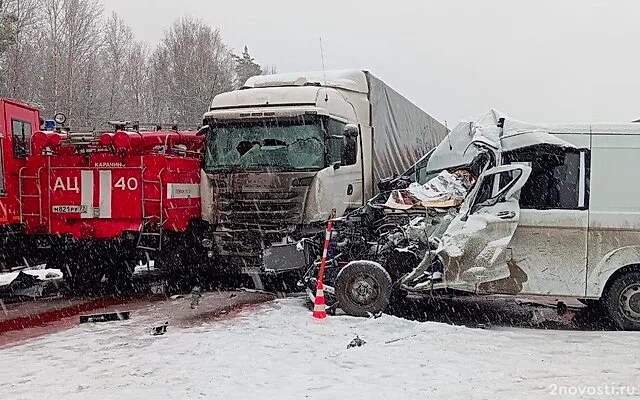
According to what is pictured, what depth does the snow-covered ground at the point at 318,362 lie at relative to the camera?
226 inches

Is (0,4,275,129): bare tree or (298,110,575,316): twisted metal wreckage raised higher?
(0,4,275,129): bare tree

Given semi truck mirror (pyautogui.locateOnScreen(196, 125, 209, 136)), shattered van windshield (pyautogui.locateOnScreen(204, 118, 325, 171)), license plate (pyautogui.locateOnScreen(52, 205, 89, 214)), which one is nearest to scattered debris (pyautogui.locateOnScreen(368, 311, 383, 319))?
shattered van windshield (pyautogui.locateOnScreen(204, 118, 325, 171))

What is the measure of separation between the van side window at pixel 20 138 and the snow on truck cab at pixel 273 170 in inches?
134

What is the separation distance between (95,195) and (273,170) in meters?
3.06

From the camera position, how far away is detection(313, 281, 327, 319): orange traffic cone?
28.4 feet

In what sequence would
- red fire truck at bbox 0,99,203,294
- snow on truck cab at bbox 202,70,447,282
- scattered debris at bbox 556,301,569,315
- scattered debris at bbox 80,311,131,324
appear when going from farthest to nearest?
red fire truck at bbox 0,99,203,294
snow on truck cab at bbox 202,70,447,282
scattered debris at bbox 556,301,569,315
scattered debris at bbox 80,311,131,324

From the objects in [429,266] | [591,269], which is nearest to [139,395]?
[429,266]

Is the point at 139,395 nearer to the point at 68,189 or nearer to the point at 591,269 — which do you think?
the point at 591,269

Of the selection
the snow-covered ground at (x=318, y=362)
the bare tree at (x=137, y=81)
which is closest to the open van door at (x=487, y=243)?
the snow-covered ground at (x=318, y=362)

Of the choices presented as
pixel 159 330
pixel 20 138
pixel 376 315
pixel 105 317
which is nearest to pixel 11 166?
pixel 20 138

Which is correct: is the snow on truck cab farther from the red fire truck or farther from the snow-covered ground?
the snow-covered ground

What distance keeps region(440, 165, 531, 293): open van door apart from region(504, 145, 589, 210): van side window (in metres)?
0.25

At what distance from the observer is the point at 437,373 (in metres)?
6.18

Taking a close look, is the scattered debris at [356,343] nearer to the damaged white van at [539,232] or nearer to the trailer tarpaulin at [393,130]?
the damaged white van at [539,232]
